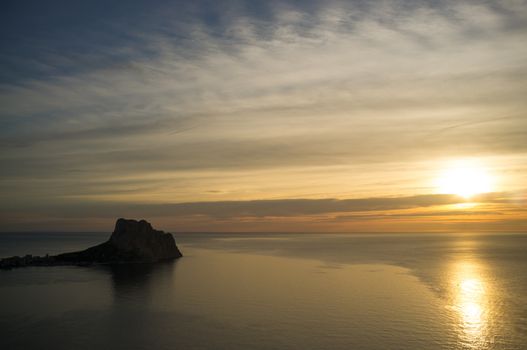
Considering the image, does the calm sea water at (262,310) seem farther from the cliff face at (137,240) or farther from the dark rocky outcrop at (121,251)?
the cliff face at (137,240)

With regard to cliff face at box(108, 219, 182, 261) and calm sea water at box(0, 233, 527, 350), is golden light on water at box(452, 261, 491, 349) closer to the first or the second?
calm sea water at box(0, 233, 527, 350)

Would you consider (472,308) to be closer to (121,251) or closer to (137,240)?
(137,240)

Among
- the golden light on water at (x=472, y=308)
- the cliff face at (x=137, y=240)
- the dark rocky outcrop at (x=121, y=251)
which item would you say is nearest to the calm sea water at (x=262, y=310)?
the golden light on water at (x=472, y=308)

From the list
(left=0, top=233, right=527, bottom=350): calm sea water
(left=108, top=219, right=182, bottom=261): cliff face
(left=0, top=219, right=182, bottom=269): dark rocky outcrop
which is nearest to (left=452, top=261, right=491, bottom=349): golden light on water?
(left=0, top=233, right=527, bottom=350): calm sea water

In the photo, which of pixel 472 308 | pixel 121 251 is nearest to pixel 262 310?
pixel 472 308

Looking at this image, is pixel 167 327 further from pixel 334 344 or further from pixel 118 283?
pixel 118 283

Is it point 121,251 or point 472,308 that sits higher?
point 121,251

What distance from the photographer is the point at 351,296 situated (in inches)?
2383

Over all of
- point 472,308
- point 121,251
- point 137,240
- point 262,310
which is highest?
point 137,240

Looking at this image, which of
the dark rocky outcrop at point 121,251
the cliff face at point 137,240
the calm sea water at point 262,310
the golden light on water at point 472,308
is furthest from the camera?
the cliff face at point 137,240

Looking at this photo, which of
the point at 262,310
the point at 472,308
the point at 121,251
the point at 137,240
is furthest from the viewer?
the point at 137,240

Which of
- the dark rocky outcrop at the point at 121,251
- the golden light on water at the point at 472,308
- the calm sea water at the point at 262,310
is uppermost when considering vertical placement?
the dark rocky outcrop at the point at 121,251

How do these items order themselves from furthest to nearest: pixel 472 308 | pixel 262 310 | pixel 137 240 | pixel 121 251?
pixel 137 240, pixel 121 251, pixel 472 308, pixel 262 310

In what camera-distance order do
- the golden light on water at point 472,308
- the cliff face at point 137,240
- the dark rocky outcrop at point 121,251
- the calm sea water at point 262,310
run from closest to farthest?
the calm sea water at point 262,310, the golden light on water at point 472,308, the dark rocky outcrop at point 121,251, the cliff face at point 137,240
